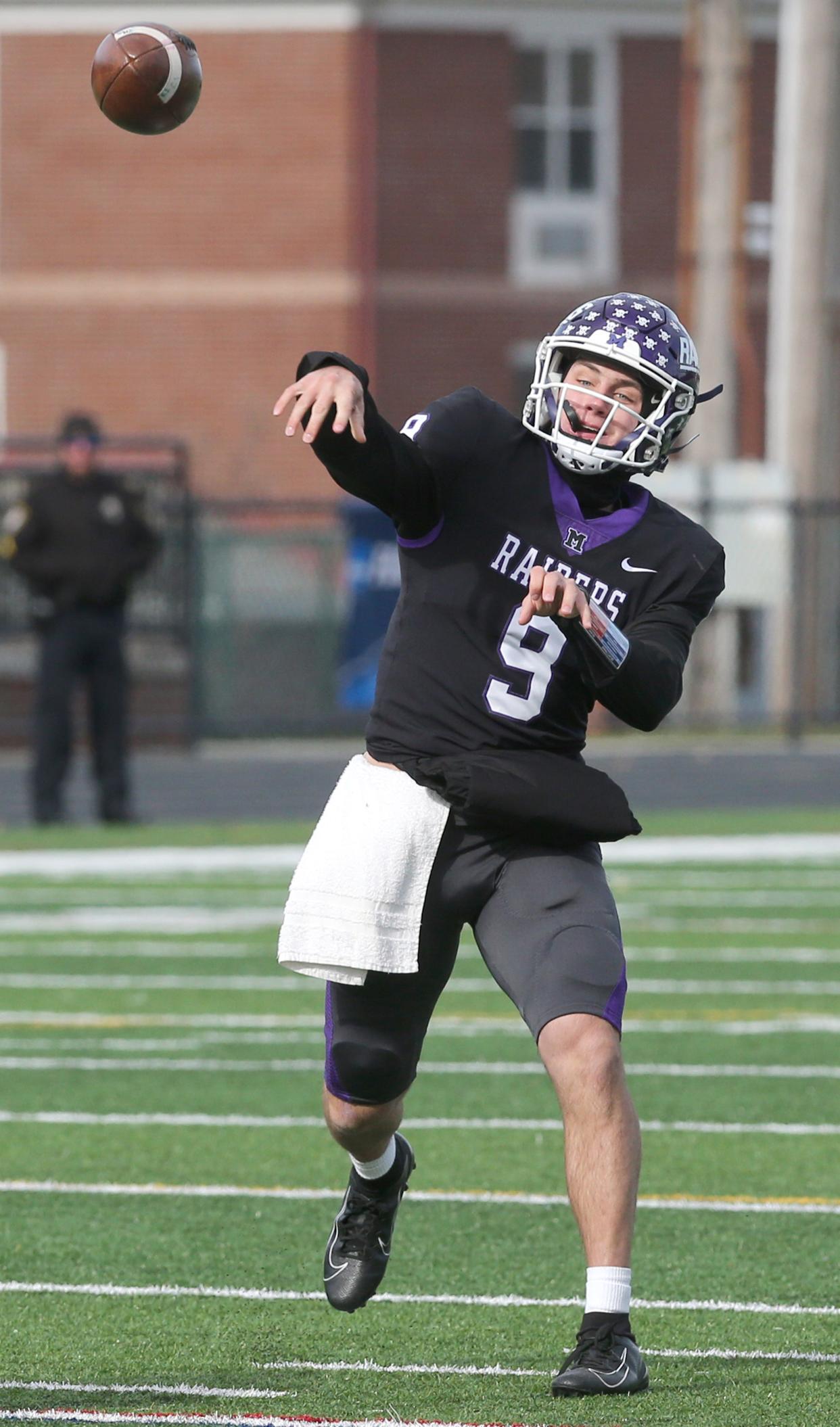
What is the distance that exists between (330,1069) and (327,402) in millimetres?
1325

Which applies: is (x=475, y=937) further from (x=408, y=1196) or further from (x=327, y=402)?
(x=408, y=1196)

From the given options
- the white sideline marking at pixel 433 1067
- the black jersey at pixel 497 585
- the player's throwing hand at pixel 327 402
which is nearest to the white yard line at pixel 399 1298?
the black jersey at pixel 497 585

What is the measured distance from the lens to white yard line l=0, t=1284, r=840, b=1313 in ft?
17.4

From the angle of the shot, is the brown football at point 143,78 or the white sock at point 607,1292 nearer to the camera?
the white sock at point 607,1292

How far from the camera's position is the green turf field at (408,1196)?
15.4ft

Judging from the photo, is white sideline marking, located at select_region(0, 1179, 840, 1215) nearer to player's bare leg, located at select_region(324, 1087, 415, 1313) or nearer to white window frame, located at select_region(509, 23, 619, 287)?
player's bare leg, located at select_region(324, 1087, 415, 1313)

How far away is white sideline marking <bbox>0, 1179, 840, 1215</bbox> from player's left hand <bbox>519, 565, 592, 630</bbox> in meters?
2.27

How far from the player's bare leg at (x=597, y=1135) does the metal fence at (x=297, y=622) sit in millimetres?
17407

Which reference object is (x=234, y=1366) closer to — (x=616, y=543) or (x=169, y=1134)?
(x=616, y=543)

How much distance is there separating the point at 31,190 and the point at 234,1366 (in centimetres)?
2646

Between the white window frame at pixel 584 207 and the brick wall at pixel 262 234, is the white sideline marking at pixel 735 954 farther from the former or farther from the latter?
the white window frame at pixel 584 207

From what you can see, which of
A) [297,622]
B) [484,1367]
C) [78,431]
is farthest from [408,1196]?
[297,622]

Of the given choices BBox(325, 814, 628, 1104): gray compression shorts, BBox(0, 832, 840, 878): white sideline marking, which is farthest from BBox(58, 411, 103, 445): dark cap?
BBox(325, 814, 628, 1104): gray compression shorts

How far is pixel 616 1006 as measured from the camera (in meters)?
4.75
